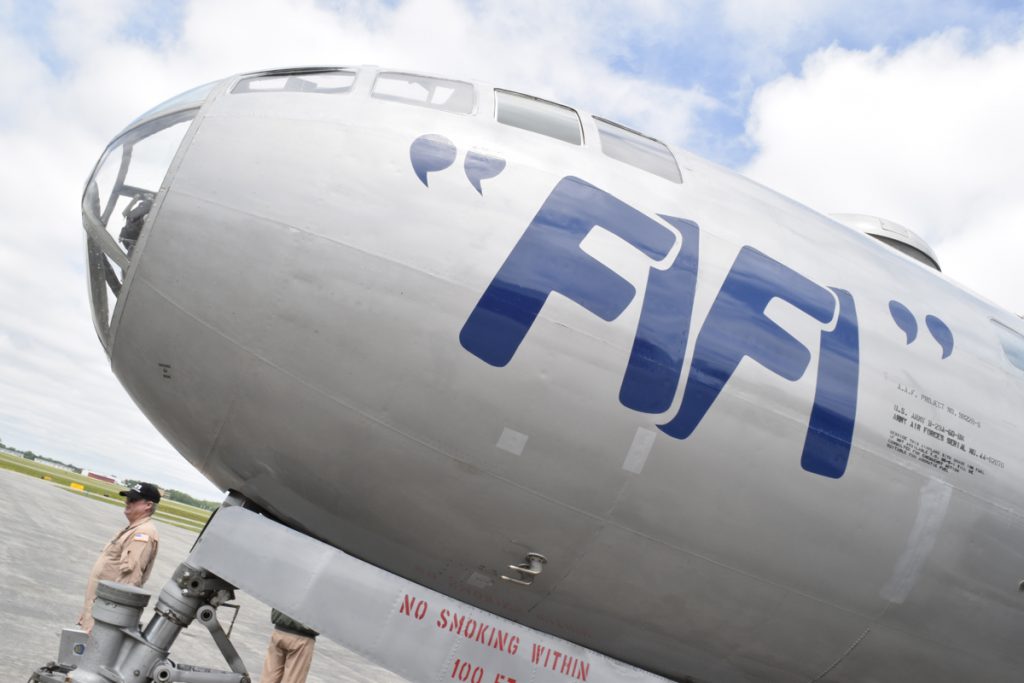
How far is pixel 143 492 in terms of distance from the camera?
8.04 metres

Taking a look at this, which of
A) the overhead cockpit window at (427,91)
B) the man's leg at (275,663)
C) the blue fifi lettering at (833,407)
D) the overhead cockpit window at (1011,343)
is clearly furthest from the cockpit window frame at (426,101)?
the man's leg at (275,663)

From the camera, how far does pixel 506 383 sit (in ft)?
15.2

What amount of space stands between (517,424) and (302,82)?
114 inches

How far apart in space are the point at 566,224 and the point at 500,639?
8.29 feet

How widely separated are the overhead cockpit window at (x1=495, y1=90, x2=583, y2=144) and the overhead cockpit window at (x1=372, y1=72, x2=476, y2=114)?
24 cm

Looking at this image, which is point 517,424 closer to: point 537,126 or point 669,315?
point 669,315

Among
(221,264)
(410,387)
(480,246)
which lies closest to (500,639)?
(410,387)

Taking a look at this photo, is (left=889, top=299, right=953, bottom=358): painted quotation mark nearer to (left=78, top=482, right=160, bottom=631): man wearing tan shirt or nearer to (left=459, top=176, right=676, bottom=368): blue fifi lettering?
(left=459, top=176, right=676, bottom=368): blue fifi lettering

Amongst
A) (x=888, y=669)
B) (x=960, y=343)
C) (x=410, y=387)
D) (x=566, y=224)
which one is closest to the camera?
(x=410, y=387)

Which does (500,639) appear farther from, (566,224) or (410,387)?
(566,224)

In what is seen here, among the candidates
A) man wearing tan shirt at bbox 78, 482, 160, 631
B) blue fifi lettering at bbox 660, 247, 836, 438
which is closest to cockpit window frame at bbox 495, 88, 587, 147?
blue fifi lettering at bbox 660, 247, 836, 438

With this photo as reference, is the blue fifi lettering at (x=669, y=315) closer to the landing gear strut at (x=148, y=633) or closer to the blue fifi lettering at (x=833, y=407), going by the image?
the blue fifi lettering at (x=833, y=407)

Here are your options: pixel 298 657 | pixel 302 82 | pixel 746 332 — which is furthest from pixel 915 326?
pixel 298 657

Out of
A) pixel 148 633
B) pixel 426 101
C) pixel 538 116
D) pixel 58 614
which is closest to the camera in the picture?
pixel 148 633
